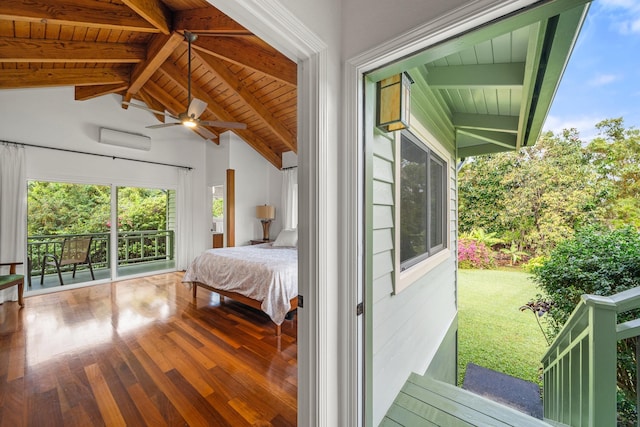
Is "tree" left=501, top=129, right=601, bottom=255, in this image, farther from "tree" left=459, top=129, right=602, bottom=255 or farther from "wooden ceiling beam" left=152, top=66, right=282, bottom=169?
"wooden ceiling beam" left=152, top=66, right=282, bottom=169

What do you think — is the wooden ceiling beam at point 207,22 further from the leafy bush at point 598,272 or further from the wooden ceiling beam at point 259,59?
the leafy bush at point 598,272

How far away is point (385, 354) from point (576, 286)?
6.22 ft

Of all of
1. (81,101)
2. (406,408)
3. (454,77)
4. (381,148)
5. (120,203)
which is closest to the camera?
(381,148)

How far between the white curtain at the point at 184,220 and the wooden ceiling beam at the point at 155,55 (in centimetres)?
189

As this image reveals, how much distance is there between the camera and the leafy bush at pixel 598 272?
1740mm

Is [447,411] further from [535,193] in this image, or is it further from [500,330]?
[535,193]

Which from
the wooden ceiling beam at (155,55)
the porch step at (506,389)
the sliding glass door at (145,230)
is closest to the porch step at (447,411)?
the porch step at (506,389)

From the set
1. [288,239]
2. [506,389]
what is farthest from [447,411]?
[288,239]

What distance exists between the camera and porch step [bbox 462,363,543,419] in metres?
2.39

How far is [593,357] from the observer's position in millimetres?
1235

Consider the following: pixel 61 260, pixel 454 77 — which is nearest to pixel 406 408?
pixel 454 77

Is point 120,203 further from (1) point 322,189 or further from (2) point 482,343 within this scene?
(2) point 482,343

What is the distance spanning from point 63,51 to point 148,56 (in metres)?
0.89

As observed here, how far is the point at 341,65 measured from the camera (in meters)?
1.17
